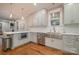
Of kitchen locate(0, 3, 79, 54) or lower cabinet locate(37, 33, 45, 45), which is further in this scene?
lower cabinet locate(37, 33, 45, 45)

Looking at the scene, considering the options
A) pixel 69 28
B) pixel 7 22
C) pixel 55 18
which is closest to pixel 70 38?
pixel 69 28

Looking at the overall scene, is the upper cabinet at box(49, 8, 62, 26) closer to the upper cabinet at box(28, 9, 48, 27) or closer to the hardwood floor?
the upper cabinet at box(28, 9, 48, 27)

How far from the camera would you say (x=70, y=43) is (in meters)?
1.57

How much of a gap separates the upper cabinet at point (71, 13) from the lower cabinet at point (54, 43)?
330mm

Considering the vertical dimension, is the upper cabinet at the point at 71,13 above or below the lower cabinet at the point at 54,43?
above

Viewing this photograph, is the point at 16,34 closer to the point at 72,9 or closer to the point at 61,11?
the point at 61,11

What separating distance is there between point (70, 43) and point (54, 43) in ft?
0.85

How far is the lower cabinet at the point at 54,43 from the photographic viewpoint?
62.9 inches

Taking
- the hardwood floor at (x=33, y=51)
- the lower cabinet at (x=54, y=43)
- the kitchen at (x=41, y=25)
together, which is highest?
the kitchen at (x=41, y=25)

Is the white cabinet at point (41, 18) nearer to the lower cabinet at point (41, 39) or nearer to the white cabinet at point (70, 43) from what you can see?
the lower cabinet at point (41, 39)

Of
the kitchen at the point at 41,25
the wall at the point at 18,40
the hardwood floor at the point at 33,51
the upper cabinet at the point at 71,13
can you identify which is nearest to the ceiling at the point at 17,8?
the kitchen at the point at 41,25

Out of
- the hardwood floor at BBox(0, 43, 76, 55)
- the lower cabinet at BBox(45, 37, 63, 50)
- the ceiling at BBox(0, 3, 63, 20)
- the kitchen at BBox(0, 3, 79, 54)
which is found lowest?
the hardwood floor at BBox(0, 43, 76, 55)

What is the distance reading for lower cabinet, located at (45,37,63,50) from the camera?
5.24 feet

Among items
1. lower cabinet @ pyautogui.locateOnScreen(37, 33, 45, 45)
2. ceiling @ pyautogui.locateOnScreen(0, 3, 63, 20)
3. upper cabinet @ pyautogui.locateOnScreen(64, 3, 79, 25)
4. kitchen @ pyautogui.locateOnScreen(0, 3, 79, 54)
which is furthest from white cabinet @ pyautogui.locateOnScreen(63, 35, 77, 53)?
ceiling @ pyautogui.locateOnScreen(0, 3, 63, 20)
